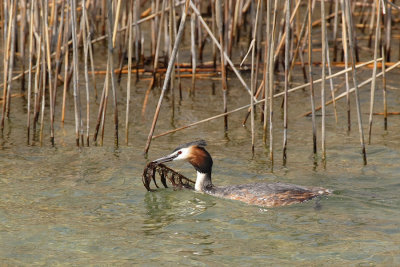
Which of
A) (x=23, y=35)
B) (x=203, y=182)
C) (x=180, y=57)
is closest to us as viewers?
(x=203, y=182)

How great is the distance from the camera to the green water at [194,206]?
212 inches

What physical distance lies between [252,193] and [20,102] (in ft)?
15.9

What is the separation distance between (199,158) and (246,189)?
588 millimetres

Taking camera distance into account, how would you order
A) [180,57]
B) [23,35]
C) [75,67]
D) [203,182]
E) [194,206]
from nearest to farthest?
[194,206]
[203,182]
[75,67]
[23,35]
[180,57]

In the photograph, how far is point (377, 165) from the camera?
25.1 feet

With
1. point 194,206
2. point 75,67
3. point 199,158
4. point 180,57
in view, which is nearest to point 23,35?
point 75,67

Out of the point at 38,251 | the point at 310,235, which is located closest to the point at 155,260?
the point at 38,251

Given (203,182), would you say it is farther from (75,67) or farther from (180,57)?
(180,57)

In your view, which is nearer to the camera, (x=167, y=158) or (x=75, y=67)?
(x=167, y=158)

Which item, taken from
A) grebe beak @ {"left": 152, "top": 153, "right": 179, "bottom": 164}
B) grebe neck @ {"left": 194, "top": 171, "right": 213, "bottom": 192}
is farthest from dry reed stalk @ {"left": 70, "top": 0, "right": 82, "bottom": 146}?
grebe neck @ {"left": 194, "top": 171, "right": 213, "bottom": 192}

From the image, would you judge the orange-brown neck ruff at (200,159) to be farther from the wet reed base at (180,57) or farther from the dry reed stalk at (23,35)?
the dry reed stalk at (23,35)

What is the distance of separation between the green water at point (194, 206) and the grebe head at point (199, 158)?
0.15 metres

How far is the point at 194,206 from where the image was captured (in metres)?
6.69

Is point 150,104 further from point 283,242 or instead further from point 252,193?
point 283,242
